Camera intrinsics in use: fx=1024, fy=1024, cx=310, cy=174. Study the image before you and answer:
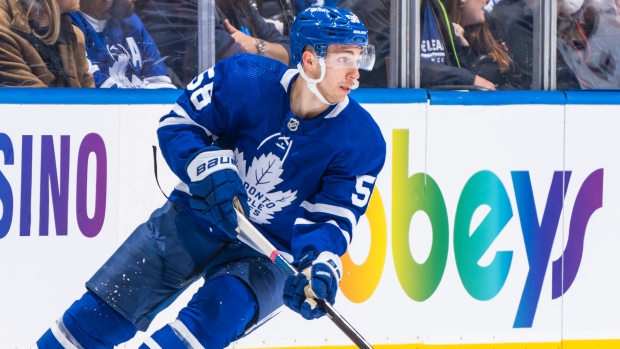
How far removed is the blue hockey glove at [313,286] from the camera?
2465mm

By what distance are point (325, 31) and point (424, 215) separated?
1198mm

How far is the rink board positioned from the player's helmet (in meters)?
0.91

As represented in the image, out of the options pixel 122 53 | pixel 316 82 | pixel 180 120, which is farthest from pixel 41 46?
pixel 316 82

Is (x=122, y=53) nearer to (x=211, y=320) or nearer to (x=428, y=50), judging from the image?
(x=428, y=50)

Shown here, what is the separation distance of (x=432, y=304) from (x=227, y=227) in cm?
125

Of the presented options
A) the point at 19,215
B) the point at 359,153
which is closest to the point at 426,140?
the point at 359,153

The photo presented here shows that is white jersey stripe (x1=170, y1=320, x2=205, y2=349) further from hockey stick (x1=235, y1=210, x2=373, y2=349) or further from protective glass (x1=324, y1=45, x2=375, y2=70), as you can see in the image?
protective glass (x1=324, y1=45, x2=375, y2=70)

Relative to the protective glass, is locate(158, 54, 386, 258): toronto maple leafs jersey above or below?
below

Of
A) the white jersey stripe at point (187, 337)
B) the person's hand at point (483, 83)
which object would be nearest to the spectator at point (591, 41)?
the person's hand at point (483, 83)

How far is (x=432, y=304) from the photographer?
360cm

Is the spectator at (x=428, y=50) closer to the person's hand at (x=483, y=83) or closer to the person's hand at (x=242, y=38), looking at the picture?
the person's hand at (x=483, y=83)

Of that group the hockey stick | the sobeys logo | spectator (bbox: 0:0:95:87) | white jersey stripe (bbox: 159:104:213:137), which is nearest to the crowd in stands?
spectator (bbox: 0:0:95:87)

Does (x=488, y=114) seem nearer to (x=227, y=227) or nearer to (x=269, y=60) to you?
(x=269, y=60)

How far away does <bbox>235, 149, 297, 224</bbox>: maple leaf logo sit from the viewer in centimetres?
269
